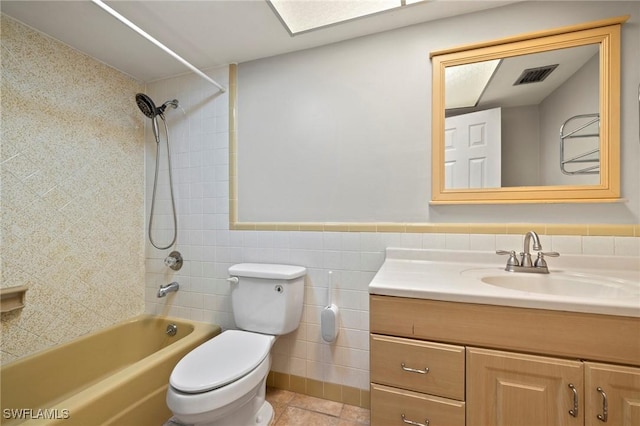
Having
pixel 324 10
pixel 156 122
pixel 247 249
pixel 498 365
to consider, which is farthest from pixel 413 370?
pixel 156 122

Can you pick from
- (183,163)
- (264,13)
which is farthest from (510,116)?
(183,163)

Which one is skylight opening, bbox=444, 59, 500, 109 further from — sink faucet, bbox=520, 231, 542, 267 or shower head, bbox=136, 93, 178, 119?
shower head, bbox=136, 93, 178, 119

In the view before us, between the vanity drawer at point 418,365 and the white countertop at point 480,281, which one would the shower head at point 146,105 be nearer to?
the white countertop at point 480,281

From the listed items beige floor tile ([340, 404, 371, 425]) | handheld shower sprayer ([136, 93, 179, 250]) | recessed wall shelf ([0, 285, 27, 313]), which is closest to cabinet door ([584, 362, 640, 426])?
beige floor tile ([340, 404, 371, 425])

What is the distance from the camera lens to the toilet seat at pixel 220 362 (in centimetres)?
102

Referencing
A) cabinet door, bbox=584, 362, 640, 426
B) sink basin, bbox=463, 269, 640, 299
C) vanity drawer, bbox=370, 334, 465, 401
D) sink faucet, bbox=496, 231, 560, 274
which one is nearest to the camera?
cabinet door, bbox=584, 362, 640, 426

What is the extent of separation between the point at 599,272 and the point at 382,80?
4.33 feet

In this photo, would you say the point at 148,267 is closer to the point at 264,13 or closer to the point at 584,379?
the point at 264,13

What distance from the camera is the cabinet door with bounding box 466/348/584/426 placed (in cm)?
74

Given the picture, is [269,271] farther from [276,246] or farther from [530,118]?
[530,118]

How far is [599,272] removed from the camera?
1.10 metres

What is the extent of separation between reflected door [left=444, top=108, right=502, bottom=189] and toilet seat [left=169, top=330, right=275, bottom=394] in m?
1.25

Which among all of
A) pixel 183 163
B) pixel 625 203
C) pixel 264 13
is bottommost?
pixel 625 203

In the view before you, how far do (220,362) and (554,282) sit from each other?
1.46 meters
